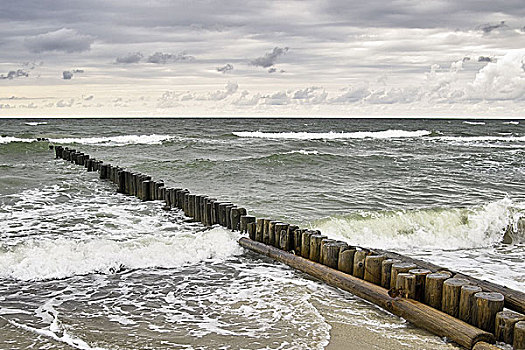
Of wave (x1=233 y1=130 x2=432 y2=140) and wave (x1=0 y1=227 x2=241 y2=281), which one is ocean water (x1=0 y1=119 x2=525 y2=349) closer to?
wave (x1=0 y1=227 x2=241 y2=281)

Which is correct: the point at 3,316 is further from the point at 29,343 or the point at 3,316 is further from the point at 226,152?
the point at 226,152

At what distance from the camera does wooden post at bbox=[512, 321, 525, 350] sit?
4.66m

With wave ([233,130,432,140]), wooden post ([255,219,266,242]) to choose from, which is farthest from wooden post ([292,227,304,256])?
wave ([233,130,432,140])

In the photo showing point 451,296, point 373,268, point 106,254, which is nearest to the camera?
point 451,296

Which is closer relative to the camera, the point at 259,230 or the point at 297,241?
the point at 297,241

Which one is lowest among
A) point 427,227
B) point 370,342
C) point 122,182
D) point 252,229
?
point 427,227

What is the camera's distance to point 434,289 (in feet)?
18.2

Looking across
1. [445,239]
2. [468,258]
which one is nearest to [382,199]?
[445,239]

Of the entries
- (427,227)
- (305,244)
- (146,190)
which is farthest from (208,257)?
(146,190)

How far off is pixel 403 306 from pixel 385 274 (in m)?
0.54

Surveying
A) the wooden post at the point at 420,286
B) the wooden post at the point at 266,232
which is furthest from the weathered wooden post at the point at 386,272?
the wooden post at the point at 266,232

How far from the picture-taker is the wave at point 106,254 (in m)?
7.43

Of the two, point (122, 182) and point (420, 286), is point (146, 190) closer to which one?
point (122, 182)

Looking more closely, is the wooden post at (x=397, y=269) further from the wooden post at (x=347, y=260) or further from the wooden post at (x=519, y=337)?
the wooden post at (x=519, y=337)
